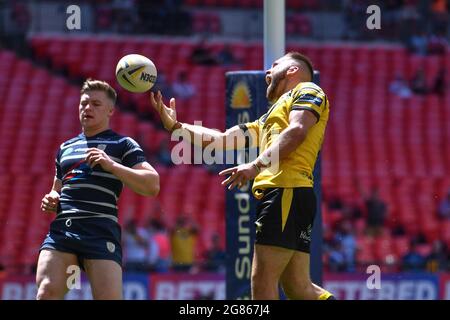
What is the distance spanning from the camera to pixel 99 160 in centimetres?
701

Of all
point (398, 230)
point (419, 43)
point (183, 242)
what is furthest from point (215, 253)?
point (419, 43)

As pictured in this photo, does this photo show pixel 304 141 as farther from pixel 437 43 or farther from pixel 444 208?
pixel 437 43

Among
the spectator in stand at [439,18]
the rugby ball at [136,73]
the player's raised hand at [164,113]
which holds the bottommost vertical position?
the player's raised hand at [164,113]

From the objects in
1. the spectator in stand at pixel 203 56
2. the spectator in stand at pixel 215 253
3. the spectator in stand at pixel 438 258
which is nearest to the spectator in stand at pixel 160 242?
the spectator in stand at pixel 215 253

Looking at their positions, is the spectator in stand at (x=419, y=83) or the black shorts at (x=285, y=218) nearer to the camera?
the black shorts at (x=285, y=218)

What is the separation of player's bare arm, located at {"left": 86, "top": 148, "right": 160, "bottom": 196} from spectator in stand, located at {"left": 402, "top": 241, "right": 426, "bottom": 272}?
9.37 meters

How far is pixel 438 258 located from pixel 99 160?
1050 centimetres

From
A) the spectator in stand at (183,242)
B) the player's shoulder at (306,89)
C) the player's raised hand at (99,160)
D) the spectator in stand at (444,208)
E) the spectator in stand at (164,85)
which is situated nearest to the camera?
the player's raised hand at (99,160)

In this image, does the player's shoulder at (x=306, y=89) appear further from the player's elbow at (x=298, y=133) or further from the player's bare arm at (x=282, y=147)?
the player's elbow at (x=298, y=133)

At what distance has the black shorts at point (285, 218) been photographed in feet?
23.4

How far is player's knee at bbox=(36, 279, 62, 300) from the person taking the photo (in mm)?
7016

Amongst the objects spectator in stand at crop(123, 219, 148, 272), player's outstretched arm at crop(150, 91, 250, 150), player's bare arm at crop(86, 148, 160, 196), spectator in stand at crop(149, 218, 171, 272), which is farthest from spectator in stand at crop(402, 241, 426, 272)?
player's bare arm at crop(86, 148, 160, 196)

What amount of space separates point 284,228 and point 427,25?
1669 centimetres
